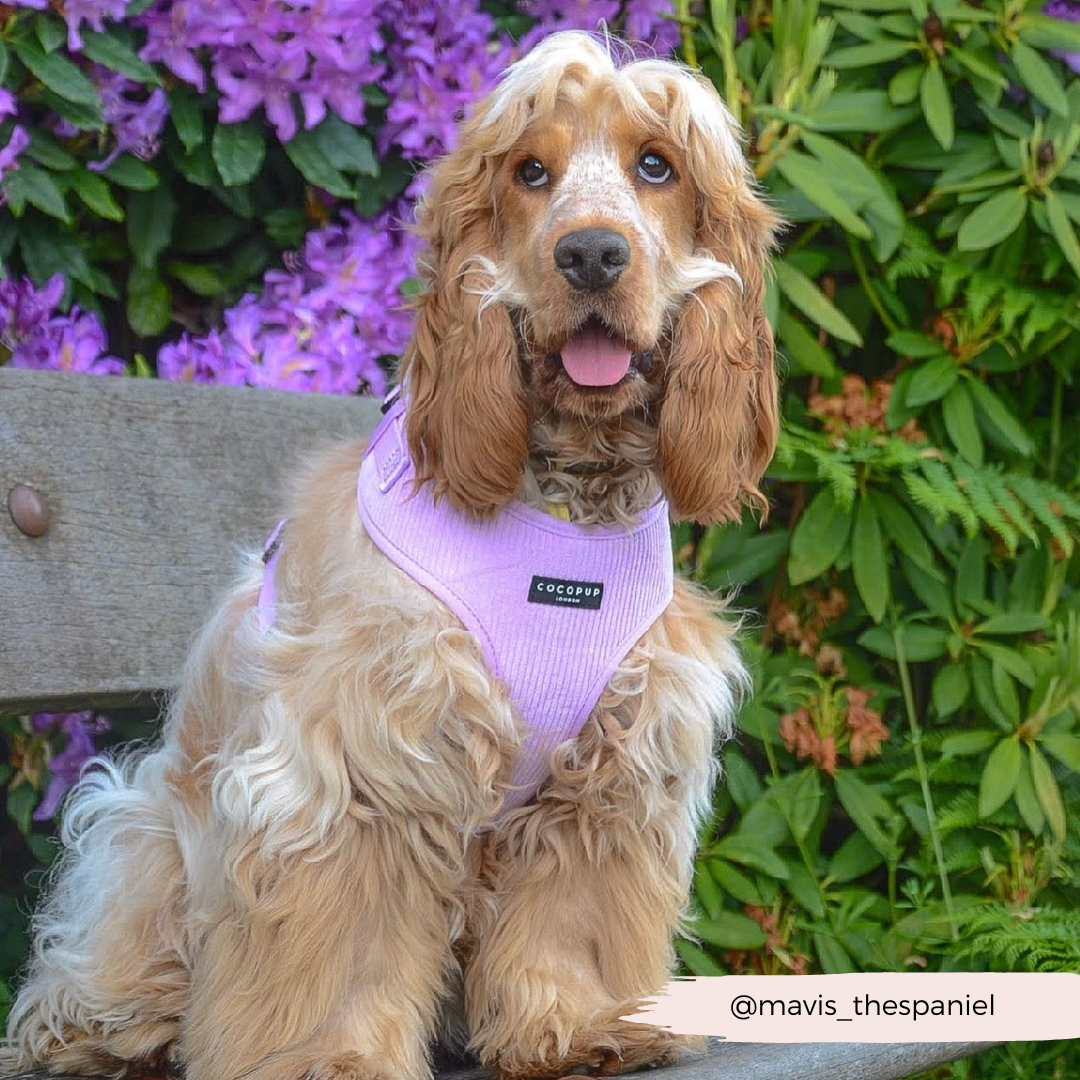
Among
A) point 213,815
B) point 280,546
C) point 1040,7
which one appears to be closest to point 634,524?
point 280,546

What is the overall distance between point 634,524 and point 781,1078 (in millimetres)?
824

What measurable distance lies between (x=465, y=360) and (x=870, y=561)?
1.54 meters

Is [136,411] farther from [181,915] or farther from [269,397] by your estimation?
[181,915]

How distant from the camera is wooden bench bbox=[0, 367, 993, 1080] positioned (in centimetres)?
273

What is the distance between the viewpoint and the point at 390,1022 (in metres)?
2.38

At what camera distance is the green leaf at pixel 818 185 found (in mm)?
3373

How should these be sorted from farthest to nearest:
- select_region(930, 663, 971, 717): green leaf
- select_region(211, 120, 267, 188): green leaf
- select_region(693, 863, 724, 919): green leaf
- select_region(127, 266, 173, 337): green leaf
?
select_region(930, 663, 971, 717): green leaf < select_region(693, 863, 724, 919): green leaf < select_region(127, 266, 173, 337): green leaf < select_region(211, 120, 267, 188): green leaf

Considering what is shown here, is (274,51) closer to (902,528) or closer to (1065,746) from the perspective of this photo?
(902,528)

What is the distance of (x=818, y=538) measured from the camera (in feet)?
12.0

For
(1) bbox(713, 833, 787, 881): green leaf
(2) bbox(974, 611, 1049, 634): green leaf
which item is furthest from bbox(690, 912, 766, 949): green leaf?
(2) bbox(974, 611, 1049, 634): green leaf

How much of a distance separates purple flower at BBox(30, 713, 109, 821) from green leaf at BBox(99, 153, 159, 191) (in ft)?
3.51

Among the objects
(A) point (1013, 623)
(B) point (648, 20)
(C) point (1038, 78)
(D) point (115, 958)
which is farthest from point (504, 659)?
(C) point (1038, 78)

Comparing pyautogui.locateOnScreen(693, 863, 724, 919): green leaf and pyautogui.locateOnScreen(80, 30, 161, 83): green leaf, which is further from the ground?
pyautogui.locateOnScreen(80, 30, 161, 83): green leaf

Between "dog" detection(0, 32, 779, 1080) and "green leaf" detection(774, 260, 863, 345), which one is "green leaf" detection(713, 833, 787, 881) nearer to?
"dog" detection(0, 32, 779, 1080)
